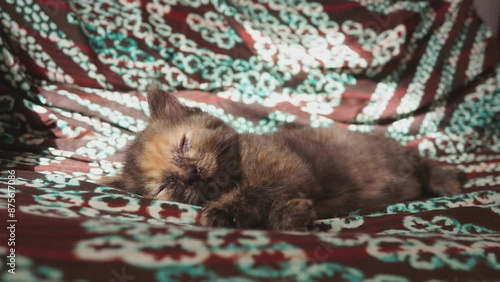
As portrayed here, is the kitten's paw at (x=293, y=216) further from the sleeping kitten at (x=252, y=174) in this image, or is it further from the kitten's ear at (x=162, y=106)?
Result: the kitten's ear at (x=162, y=106)

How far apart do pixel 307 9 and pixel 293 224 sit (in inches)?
55.7

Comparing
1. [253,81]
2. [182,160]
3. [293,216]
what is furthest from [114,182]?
[253,81]

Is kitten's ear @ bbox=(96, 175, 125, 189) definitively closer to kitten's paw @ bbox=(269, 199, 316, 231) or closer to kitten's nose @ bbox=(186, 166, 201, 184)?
kitten's nose @ bbox=(186, 166, 201, 184)

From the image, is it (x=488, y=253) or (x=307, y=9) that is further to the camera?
(x=307, y=9)

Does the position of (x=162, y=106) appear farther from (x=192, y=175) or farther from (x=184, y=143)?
(x=192, y=175)

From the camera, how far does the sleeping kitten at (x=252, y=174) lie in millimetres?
1044

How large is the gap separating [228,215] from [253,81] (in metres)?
1.12

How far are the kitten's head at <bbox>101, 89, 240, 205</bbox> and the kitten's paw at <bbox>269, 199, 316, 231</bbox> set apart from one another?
0.21 m

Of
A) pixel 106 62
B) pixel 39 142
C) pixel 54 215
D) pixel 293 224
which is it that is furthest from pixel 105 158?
pixel 293 224

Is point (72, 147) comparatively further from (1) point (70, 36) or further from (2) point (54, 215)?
(2) point (54, 215)

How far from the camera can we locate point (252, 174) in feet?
3.80

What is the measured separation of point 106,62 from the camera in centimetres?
185

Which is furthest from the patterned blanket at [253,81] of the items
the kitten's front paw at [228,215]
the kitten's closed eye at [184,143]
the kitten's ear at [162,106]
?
the kitten's ear at [162,106]

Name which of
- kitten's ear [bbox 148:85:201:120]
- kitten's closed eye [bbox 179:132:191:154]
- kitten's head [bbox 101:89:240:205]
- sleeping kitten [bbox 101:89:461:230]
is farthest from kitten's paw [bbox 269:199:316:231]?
kitten's ear [bbox 148:85:201:120]
